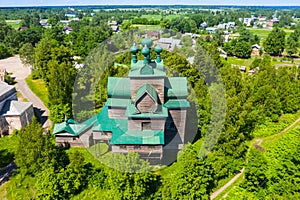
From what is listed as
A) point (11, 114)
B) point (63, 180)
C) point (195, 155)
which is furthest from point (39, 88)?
point (195, 155)

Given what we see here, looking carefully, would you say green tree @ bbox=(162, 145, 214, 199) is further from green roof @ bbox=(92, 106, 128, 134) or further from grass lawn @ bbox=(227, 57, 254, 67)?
grass lawn @ bbox=(227, 57, 254, 67)

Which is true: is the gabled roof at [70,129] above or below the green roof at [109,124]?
below

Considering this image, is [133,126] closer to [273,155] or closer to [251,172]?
[251,172]

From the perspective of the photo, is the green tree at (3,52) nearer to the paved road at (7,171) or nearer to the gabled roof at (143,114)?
the paved road at (7,171)

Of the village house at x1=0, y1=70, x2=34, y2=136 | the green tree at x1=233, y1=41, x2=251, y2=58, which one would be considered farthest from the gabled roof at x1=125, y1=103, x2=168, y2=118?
the green tree at x1=233, y1=41, x2=251, y2=58

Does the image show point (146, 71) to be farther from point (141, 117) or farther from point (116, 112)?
point (116, 112)

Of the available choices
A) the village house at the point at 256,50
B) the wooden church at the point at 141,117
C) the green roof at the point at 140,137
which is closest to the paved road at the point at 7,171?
the wooden church at the point at 141,117
